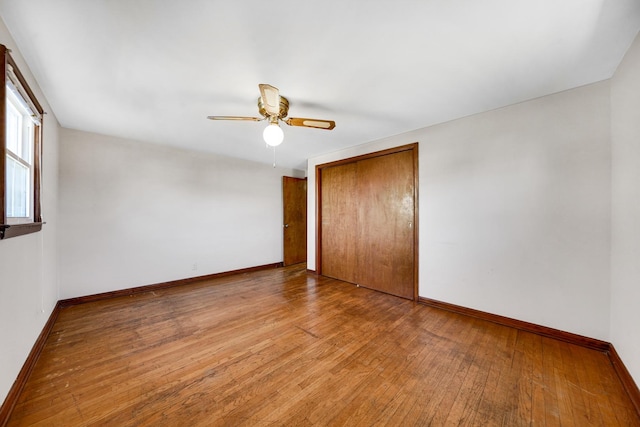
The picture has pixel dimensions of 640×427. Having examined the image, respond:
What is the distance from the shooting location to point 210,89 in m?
2.03

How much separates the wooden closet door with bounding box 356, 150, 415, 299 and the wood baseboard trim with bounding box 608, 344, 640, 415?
170cm

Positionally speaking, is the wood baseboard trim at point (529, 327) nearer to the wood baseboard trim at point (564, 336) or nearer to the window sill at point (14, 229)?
the wood baseboard trim at point (564, 336)

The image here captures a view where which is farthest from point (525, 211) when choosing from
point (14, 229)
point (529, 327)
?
point (14, 229)

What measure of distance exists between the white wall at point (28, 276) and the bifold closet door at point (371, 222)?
351 cm

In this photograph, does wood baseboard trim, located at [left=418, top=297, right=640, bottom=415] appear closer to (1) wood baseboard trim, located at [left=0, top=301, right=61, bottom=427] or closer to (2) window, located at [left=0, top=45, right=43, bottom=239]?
(1) wood baseboard trim, located at [left=0, top=301, right=61, bottom=427]

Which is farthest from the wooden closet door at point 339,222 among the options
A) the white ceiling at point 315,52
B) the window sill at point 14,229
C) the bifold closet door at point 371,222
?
the window sill at point 14,229

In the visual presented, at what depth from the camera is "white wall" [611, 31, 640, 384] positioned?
1.52 metres

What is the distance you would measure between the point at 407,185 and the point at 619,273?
79.3 inches

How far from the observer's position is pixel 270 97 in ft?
5.68

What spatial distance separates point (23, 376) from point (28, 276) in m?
0.70

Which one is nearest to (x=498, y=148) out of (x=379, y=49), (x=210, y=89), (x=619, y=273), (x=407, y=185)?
(x=407, y=185)

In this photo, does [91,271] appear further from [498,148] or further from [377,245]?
[498,148]

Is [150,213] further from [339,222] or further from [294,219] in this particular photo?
[339,222]

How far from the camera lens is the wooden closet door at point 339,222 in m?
3.89
